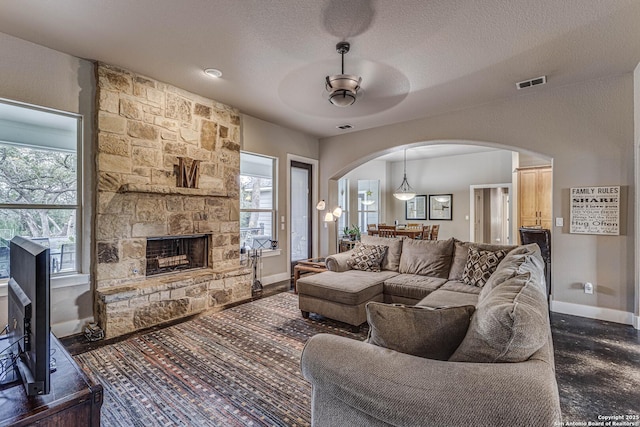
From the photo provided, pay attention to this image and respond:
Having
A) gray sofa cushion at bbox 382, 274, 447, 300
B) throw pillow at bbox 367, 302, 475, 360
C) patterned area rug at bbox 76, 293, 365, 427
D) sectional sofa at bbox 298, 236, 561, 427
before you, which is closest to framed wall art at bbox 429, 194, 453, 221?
gray sofa cushion at bbox 382, 274, 447, 300

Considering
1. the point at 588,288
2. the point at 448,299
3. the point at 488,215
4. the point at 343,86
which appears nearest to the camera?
the point at 343,86

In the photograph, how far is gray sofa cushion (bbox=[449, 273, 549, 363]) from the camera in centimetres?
106

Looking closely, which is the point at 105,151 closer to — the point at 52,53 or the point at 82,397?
the point at 52,53

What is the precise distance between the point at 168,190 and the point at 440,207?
757cm

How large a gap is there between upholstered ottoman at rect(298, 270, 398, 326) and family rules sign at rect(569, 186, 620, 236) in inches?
98.5

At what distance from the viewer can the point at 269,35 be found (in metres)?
2.73

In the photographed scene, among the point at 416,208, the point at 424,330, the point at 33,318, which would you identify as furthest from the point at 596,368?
the point at 416,208

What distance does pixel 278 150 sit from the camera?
5586 millimetres

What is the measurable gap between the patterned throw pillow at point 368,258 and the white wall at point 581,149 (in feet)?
7.31

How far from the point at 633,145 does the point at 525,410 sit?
13.9 feet

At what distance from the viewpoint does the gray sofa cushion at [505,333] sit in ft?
3.48

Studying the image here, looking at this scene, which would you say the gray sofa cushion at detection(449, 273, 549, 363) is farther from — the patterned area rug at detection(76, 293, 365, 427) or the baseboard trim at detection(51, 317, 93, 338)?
the baseboard trim at detection(51, 317, 93, 338)

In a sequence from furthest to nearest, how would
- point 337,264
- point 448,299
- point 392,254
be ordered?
point 392,254 → point 337,264 → point 448,299

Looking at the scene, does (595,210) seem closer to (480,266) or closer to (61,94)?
(480,266)
